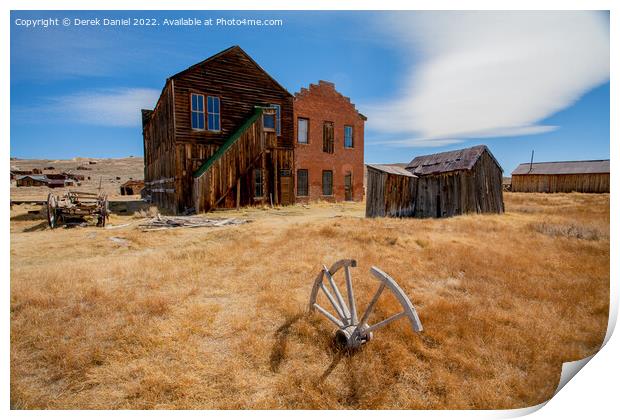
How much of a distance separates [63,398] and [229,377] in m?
1.56

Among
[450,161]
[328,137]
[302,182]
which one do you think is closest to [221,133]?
[302,182]

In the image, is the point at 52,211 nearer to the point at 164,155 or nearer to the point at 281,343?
the point at 164,155

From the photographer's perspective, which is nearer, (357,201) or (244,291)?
(244,291)

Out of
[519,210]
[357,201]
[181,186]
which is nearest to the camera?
[181,186]

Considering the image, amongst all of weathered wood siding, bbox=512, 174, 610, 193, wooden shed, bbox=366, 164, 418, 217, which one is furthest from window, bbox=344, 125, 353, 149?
weathered wood siding, bbox=512, 174, 610, 193

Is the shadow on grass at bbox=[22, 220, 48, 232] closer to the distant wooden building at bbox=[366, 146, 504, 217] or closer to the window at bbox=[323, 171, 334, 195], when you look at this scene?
the distant wooden building at bbox=[366, 146, 504, 217]

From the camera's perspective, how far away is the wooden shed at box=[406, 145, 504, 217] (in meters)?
14.0

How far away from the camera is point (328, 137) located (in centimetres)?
2141

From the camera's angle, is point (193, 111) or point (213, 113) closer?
point (193, 111)

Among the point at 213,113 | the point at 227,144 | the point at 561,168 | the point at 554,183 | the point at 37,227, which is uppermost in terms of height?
the point at 213,113

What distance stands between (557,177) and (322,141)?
28.2m
